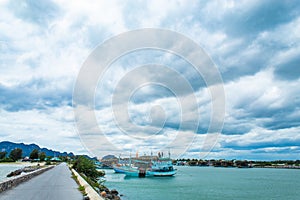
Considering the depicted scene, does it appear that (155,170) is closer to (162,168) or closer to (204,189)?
(162,168)

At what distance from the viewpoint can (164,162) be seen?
341ft

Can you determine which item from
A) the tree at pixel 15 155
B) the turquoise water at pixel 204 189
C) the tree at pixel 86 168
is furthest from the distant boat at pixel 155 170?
the tree at pixel 15 155

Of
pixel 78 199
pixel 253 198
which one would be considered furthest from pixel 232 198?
pixel 78 199

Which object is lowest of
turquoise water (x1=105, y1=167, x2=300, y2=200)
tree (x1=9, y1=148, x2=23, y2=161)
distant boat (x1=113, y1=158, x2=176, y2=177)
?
turquoise water (x1=105, y1=167, x2=300, y2=200)

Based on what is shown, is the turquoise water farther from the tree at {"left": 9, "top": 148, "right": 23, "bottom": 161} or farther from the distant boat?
the tree at {"left": 9, "top": 148, "right": 23, "bottom": 161}

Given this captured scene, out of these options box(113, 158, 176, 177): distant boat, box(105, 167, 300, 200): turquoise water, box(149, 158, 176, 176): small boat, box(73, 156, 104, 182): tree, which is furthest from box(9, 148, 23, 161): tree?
Answer: box(73, 156, 104, 182): tree

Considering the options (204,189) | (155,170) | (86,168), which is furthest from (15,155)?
(204,189)

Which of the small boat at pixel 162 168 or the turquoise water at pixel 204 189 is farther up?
the small boat at pixel 162 168

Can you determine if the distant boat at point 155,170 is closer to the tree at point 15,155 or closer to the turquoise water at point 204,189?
the turquoise water at point 204,189

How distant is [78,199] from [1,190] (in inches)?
228

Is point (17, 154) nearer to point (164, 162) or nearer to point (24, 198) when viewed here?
point (164, 162)

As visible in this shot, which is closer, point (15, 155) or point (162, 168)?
point (162, 168)

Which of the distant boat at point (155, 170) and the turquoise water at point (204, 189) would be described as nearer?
the turquoise water at point (204, 189)

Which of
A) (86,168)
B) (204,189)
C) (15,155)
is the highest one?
(15,155)
